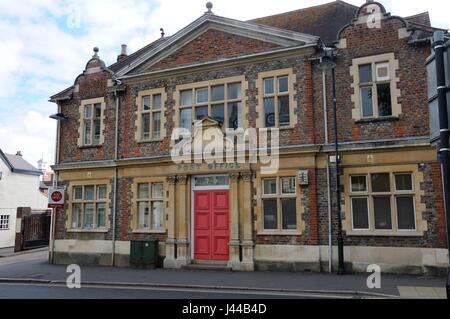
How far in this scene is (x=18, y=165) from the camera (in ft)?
101

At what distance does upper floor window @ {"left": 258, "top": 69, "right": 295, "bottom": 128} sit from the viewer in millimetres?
14791

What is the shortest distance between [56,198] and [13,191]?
1446 centimetres

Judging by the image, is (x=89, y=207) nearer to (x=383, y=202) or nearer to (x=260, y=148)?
(x=260, y=148)

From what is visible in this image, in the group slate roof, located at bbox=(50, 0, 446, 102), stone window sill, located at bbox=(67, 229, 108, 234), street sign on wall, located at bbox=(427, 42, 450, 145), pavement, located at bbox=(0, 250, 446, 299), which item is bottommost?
pavement, located at bbox=(0, 250, 446, 299)

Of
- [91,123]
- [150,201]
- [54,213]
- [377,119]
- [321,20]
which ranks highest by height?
[321,20]

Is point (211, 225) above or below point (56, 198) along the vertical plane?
below

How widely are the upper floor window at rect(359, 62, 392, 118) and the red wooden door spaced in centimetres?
579

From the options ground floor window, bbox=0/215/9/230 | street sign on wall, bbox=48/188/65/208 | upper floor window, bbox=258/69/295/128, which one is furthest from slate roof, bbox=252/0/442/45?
ground floor window, bbox=0/215/9/230

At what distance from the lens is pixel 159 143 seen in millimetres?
16781

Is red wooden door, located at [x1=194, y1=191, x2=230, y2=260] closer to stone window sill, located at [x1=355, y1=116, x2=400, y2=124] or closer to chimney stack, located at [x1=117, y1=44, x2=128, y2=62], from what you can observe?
stone window sill, located at [x1=355, y1=116, x2=400, y2=124]

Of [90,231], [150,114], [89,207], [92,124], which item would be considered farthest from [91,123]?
[90,231]

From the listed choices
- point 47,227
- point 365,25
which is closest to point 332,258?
point 365,25
